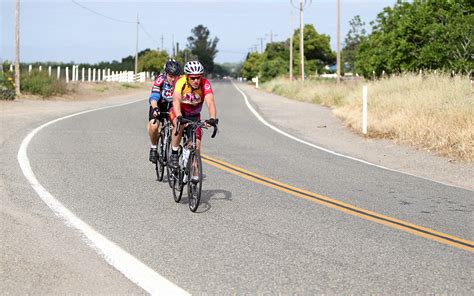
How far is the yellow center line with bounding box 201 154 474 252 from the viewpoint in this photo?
6.84 meters

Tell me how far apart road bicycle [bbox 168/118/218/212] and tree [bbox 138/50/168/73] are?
116817mm

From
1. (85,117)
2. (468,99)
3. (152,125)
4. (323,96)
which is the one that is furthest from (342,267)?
(323,96)

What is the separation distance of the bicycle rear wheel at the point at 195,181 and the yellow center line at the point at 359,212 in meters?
1.67

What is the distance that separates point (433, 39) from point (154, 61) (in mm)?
90427

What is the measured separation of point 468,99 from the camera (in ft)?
58.6

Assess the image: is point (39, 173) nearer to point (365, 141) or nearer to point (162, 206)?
point (162, 206)

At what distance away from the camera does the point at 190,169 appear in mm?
8180

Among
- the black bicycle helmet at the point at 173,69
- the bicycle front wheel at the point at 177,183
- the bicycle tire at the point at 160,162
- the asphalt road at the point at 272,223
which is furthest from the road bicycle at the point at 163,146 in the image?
the bicycle front wheel at the point at 177,183

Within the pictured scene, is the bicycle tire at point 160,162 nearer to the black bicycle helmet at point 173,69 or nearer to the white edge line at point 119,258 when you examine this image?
the black bicycle helmet at point 173,69

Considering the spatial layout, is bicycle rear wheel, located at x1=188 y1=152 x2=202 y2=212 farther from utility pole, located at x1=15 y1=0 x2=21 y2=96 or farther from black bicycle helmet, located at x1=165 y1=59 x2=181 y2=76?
utility pole, located at x1=15 y1=0 x2=21 y2=96

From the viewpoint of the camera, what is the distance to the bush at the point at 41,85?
37844 mm

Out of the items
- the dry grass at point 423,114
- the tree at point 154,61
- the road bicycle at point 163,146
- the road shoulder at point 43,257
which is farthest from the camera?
the tree at point 154,61

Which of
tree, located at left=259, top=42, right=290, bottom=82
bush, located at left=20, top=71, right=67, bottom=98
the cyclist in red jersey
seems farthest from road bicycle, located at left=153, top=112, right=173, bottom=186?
tree, located at left=259, top=42, right=290, bottom=82

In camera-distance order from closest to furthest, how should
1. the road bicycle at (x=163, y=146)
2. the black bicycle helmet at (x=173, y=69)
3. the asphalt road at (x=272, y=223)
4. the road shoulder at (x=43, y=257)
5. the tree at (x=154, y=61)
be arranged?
the road shoulder at (x=43, y=257), the asphalt road at (x=272, y=223), the black bicycle helmet at (x=173, y=69), the road bicycle at (x=163, y=146), the tree at (x=154, y=61)
